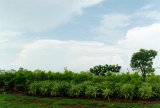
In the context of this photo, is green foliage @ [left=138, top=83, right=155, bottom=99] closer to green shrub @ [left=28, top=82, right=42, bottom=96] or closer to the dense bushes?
the dense bushes

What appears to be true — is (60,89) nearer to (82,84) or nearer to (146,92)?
(82,84)

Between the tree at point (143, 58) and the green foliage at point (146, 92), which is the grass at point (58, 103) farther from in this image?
the tree at point (143, 58)

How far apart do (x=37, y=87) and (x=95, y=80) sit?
2429mm

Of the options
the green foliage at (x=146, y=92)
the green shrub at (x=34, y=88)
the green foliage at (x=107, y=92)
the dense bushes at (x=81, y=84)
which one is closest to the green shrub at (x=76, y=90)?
the dense bushes at (x=81, y=84)

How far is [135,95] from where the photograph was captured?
1158cm

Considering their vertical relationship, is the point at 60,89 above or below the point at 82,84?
below

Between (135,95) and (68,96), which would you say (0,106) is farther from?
(135,95)

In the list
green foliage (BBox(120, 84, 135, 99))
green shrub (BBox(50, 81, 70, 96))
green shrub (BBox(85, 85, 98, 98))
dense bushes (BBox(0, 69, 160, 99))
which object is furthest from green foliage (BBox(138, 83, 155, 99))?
green shrub (BBox(50, 81, 70, 96))

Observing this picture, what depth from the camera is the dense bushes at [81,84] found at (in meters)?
11.6

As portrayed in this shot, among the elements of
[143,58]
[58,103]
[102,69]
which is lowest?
[58,103]

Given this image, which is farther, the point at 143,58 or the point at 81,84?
the point at 143,58

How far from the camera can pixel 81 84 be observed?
12375mm

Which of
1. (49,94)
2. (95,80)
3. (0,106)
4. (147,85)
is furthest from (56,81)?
(147,85)

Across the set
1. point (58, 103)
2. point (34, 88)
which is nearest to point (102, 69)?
point (34, 88)
